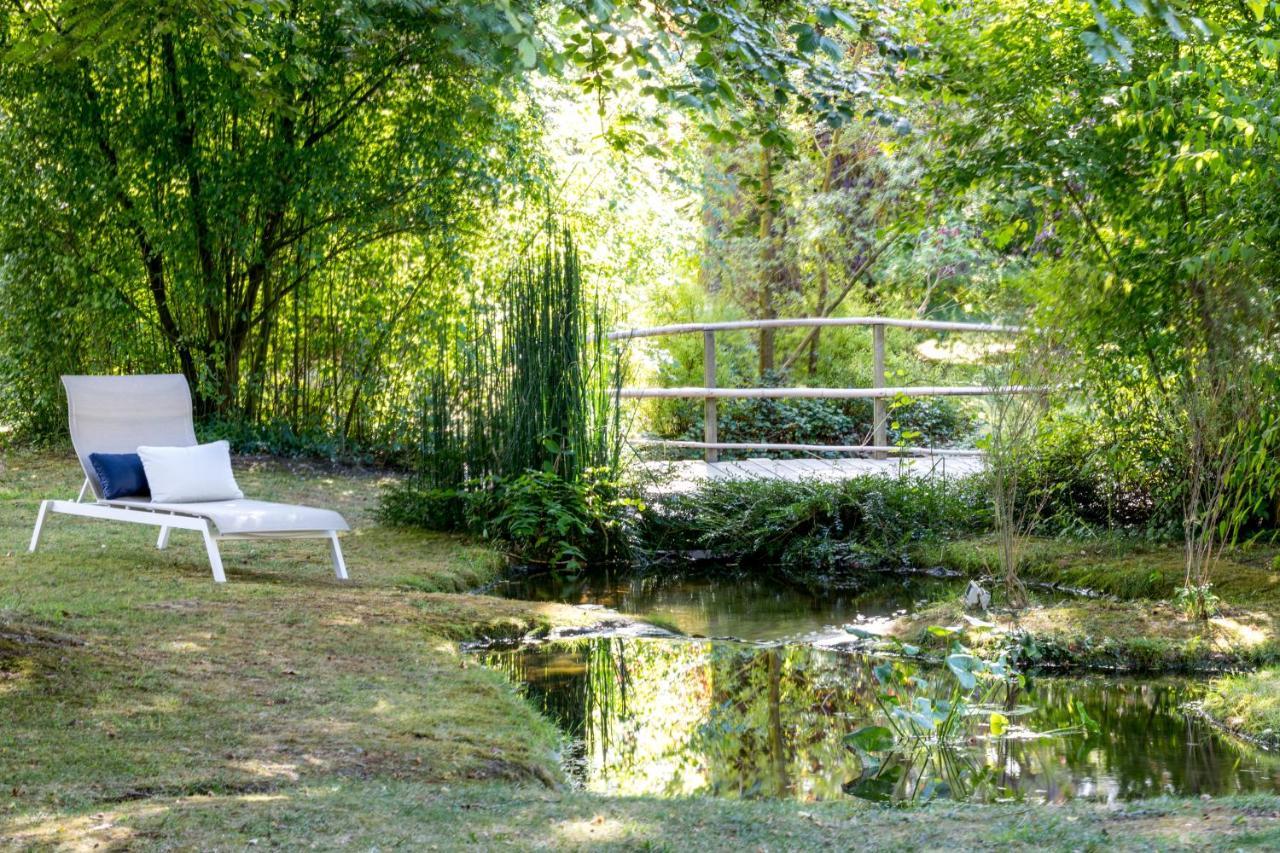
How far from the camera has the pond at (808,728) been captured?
11.1 feet

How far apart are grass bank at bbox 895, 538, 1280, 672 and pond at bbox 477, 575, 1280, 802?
0.71 ft

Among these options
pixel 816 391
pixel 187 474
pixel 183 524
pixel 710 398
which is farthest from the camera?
pixel 710 398

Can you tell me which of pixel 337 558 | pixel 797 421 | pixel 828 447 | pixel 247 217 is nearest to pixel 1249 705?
pixel 337 558

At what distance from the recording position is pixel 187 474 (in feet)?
18.8

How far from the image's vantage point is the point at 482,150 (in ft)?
29.9

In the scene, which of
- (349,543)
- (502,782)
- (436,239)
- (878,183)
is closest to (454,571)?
(349,543)

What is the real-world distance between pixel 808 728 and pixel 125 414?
12.1 ft

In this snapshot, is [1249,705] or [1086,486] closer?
[1249,705]

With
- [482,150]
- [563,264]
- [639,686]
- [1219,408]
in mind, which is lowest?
[639,686]

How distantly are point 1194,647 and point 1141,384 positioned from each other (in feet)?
5.06

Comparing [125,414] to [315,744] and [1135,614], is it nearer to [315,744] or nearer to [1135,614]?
[315,744]

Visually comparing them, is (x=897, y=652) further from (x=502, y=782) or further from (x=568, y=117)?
(x=568, y=117)

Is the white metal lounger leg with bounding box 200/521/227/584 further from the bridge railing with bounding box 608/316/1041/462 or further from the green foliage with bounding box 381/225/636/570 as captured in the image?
the bridge railing with bounding box 608/316/1041/462

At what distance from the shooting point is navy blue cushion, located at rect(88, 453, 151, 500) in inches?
226
